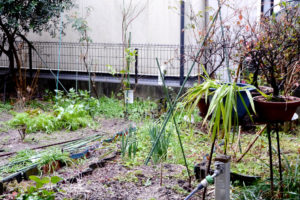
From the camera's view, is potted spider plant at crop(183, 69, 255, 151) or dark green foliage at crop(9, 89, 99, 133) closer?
potted spider plant at crop(183, 69, 255, 151)

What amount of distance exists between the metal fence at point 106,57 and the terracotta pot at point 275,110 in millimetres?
5410

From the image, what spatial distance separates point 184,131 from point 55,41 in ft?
20.4

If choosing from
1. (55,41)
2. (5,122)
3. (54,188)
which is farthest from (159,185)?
(55,41)

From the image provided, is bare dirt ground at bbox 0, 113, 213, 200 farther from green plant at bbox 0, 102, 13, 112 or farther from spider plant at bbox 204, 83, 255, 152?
green plant at bbox 0, 102, 13, 112

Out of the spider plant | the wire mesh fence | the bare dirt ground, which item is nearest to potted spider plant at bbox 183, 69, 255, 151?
the spider plant

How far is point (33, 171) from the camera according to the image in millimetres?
3604

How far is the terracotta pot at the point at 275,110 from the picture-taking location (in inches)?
98.5

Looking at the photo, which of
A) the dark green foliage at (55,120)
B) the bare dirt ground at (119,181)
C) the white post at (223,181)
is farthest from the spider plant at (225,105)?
the dark green foliage at (55,120)

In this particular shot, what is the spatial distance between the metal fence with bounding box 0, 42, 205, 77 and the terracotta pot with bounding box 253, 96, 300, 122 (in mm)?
5410

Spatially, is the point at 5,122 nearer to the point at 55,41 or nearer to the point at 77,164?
the point at 77,164

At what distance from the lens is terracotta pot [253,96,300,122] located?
8.21 feet

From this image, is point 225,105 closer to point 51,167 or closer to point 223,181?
point 223,181

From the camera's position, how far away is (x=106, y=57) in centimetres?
904

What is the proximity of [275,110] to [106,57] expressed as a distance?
6.95 meters
